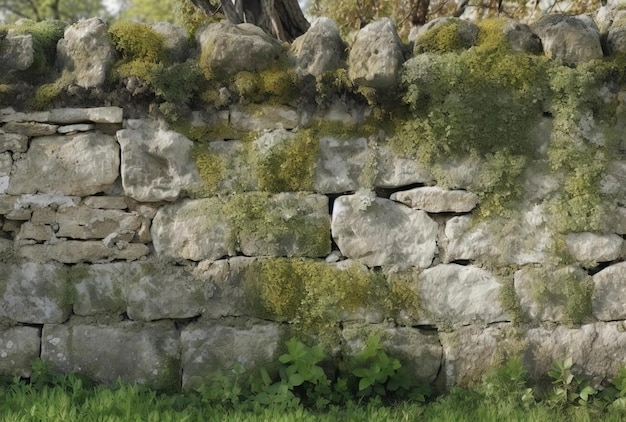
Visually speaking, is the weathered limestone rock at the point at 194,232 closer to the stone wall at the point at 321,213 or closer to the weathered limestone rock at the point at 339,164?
the stone wall at the point at 321,213

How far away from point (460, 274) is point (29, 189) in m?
2.45

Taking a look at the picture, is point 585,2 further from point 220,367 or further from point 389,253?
point 220,367

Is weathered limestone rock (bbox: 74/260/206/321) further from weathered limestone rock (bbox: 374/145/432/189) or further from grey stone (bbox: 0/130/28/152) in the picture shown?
weathered limestone rock (bbox: 374/145/432/189)

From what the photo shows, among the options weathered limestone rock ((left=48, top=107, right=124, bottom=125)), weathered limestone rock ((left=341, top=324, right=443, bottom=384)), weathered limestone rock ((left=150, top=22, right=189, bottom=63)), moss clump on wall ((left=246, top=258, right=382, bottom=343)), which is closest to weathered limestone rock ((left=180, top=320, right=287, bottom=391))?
moss clump on wall ((left=246, top=258, right=382, bottom=343))

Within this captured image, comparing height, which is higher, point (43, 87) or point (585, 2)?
point (585, 2)

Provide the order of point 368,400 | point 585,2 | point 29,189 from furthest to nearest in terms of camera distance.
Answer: point 585,2 → point 29,189 → point 368,400

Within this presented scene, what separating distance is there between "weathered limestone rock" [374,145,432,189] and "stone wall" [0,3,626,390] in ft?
0.04

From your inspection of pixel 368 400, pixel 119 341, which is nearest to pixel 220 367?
pixel 119 341

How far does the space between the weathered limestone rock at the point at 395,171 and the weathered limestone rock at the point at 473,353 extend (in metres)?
0.89

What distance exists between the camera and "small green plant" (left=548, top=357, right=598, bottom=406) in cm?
336

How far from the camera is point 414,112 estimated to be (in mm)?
3539

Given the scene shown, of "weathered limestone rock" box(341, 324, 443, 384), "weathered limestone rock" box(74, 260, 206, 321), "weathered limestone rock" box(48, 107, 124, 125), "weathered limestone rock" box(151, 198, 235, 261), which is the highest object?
"weathered limestone rock" box(48, 107, 124, 125)

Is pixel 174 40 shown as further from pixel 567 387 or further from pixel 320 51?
pixel 567 387

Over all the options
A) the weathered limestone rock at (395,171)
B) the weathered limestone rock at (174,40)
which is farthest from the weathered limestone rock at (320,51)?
the weathered limestone rock at (174,40)
